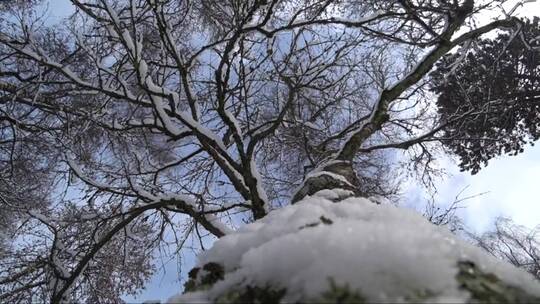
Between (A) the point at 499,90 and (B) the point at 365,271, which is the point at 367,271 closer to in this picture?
(B) the point at 365,271

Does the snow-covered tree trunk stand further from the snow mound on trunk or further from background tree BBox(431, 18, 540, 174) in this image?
background tree BBox(431, 18, 540, 174)

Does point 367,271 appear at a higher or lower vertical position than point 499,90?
lower

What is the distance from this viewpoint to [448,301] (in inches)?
40.6

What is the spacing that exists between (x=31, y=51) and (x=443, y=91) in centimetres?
759

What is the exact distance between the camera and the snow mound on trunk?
3.46ft

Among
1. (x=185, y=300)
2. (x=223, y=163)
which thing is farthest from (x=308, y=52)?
(x=185, y=300)

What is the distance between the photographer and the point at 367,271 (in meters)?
1.08

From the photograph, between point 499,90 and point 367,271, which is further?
point 499,90

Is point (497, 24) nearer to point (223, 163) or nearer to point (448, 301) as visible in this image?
point (223, 163)

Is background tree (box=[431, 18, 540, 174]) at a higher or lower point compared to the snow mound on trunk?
higher

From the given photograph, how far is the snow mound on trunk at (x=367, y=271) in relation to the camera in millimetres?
1056

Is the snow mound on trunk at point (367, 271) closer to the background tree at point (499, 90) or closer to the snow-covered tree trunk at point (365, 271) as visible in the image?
the snow-covered tree trunk at point (365, 271)

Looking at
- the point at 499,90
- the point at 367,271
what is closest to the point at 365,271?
the point at 367,271

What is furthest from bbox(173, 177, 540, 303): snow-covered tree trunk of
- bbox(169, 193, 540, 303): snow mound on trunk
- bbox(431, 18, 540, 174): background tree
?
bbox(431, 18, 540, 174): background tree
